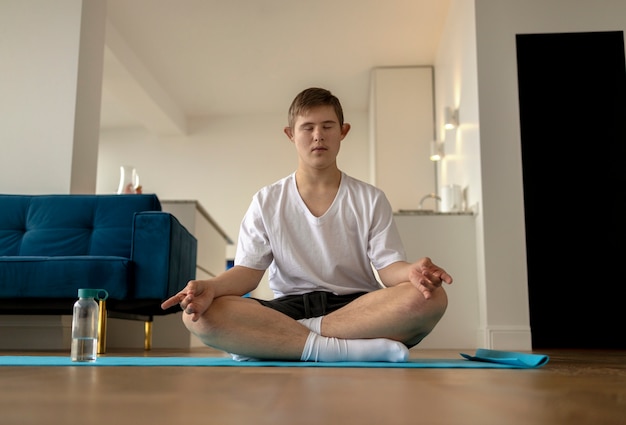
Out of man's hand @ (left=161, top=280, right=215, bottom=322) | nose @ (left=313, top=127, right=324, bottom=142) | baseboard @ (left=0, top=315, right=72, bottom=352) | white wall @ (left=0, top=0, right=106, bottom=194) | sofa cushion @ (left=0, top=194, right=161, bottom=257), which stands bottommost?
baseboard @ (left=0, top=315, right=72, bottom=352)

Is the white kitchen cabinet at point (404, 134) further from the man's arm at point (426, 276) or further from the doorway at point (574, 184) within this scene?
the man's arm at point (426, 276)

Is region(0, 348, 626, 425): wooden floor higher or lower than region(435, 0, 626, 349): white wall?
lower

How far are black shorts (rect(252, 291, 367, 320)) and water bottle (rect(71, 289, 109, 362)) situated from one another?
46 centimetres

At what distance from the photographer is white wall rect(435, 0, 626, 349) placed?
12.9 ft

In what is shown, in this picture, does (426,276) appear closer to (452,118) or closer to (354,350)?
(354,350)

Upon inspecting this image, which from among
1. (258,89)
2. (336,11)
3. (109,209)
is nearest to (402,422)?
(109,209)

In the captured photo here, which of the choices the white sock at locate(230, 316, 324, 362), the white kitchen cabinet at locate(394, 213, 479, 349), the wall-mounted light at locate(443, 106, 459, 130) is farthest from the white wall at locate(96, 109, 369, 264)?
the white sock at locate(230, 316, 324, 362)

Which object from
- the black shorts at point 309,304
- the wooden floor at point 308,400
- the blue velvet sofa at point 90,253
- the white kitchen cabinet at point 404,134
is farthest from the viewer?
the white kitchen cabinet at point 404,134

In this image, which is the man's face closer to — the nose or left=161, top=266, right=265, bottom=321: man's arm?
the nose

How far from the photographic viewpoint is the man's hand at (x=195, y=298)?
5.37ft

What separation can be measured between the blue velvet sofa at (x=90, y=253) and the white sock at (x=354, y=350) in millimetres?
1433

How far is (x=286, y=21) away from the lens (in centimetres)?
589

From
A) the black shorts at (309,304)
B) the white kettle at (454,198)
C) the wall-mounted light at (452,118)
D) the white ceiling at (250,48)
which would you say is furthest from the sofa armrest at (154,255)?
the white ceiling at (250,48)

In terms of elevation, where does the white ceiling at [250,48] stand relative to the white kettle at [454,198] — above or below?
above
